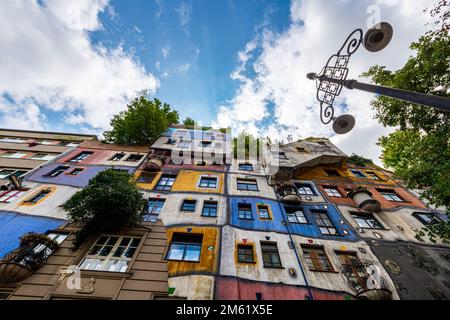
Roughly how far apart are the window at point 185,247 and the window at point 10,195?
10.9 m

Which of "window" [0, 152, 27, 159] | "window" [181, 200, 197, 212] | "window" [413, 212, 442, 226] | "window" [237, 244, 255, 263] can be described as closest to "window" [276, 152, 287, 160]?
"window" [181, 200, 197, 212]

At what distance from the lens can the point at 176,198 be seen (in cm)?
1273

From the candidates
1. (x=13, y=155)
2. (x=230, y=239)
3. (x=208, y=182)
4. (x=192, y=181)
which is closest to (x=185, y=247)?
(x=230, y=239)

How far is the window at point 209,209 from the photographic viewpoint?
462 inches

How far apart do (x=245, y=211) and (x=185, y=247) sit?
4503mm

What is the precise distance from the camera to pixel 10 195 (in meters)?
12.0

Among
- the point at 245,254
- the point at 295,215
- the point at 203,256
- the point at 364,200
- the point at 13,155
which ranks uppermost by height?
the point at 13,155

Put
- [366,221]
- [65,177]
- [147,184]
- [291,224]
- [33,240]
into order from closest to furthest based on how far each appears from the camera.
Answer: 1. [33,240]
2. [291,224]
3. [366,221]
4. [147,184]
5. [65,177]

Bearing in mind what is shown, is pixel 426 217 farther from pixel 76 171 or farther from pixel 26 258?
pixel 76 171

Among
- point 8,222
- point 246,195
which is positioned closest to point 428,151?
point 246,195

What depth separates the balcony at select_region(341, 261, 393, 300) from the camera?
759 cm

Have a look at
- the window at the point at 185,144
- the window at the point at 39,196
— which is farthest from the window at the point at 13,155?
the window at the point at 185,144

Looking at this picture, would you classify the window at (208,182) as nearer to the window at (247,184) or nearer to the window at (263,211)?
the window at (247,184)

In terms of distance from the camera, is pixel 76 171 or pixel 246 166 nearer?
pixel 76 171
